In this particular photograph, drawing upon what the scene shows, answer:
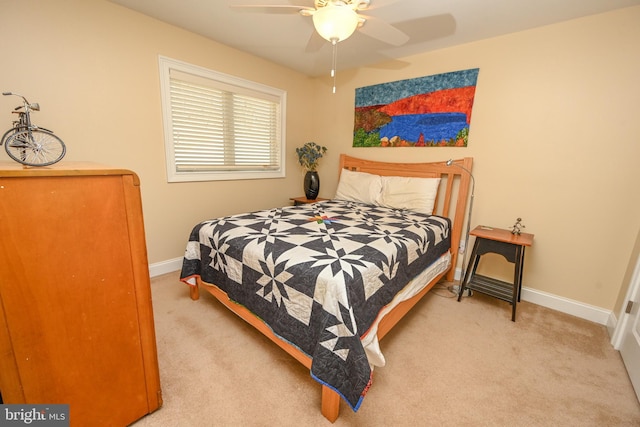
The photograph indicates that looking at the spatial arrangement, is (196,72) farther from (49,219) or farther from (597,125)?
(597,125)

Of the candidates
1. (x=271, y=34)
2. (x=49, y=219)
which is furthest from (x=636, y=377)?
(x=271, y=34)

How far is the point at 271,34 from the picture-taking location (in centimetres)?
246

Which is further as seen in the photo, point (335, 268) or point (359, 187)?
point (359, 187)

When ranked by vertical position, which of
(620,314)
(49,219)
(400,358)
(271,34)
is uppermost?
(271,34)

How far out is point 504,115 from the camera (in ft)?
7.77

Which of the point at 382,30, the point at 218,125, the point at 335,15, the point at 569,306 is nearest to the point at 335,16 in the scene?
the point at 335,15

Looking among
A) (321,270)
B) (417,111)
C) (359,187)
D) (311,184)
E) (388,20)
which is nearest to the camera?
(321,270)

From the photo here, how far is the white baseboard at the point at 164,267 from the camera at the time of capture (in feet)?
8.48

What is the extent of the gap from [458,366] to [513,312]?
0.83 metres

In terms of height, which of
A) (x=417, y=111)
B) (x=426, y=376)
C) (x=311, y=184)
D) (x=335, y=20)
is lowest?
(x=426, y=376)

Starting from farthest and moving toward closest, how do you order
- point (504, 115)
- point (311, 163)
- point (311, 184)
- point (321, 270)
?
1. point (311, 163)
2. point (311, 184)
3. point (504, 115)
4. point (321, 270)

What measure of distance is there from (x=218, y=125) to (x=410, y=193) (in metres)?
2.23

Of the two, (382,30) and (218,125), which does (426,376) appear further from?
(218,125)
